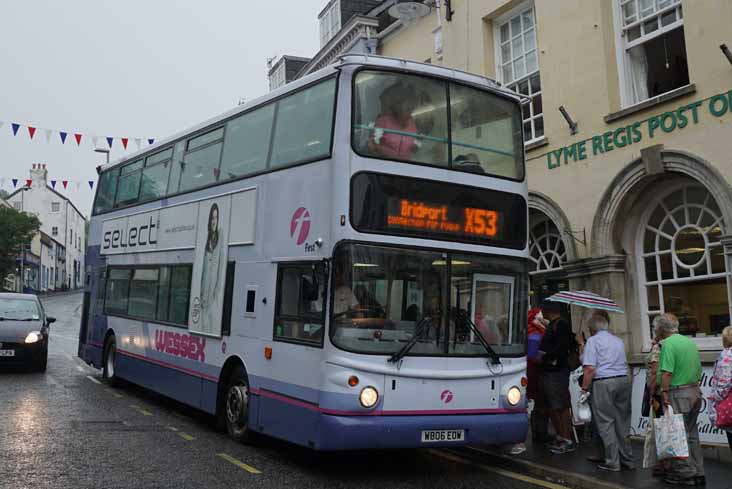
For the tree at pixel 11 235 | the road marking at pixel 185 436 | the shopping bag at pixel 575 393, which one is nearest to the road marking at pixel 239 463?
the road marking at pixel 185 436

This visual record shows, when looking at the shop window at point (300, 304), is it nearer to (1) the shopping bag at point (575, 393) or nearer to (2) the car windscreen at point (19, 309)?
(1) the shopping bag at point (575, 393)

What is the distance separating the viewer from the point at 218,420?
927 cm

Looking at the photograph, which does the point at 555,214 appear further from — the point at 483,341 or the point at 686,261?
the point at 483,341

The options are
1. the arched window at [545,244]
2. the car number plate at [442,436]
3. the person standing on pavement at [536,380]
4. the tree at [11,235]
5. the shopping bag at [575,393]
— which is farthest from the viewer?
the tree at [11,235]

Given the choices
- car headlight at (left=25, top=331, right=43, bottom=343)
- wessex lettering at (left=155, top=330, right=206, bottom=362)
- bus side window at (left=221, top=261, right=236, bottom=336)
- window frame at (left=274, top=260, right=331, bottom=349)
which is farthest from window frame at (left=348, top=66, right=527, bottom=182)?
car headlight at (left=25, top=331, right=43, bottom=343)

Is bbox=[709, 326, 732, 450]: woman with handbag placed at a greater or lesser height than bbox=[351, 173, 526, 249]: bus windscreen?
lesser

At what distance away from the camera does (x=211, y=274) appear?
31.4ft

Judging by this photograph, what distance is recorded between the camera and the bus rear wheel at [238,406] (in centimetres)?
858

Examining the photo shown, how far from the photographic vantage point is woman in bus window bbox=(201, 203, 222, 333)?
9.42 metres

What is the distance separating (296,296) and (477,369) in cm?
207

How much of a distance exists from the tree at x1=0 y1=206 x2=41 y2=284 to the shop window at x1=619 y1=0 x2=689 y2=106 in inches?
2427

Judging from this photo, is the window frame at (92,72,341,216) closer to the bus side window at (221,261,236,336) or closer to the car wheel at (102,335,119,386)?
the bus side window at (221,261,236,336)

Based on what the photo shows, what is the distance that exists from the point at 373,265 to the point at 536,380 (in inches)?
133

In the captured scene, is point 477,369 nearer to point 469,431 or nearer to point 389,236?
point 469,431
